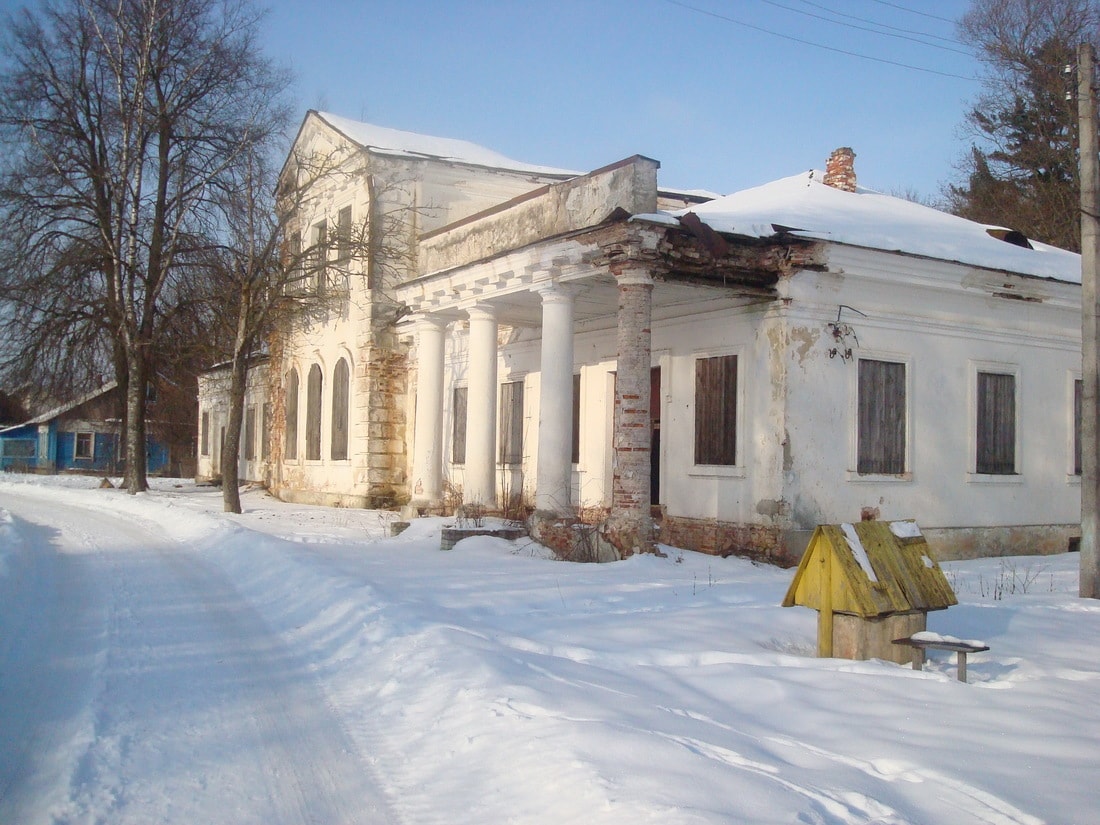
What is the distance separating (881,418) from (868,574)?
777 cm

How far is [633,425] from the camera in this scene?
12.1 meters

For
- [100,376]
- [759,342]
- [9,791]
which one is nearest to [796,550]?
[759,342]

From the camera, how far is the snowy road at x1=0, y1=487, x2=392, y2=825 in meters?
4.27

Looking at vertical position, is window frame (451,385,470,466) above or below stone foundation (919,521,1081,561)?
above

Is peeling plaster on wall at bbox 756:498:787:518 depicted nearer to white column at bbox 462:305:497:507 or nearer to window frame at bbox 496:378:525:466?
white column at bbox 462:305:497:507

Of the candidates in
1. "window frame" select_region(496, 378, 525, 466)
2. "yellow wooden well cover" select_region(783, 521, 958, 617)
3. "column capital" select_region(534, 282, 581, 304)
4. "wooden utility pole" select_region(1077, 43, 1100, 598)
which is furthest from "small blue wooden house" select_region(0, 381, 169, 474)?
"yellow wooden well cover" select_region(783, 521, 958, 617)

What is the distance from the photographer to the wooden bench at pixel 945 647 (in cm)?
620

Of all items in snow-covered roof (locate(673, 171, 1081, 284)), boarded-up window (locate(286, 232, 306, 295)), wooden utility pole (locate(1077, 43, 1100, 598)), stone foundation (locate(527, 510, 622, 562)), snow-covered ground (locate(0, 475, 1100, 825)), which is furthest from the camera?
boarded-up window (locate(286, 232, 306, 295))

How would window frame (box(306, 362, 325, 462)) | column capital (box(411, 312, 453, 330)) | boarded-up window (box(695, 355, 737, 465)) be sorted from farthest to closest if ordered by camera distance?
window frame (box(306, 362, 325, 462)) < column capital (box(411, 312, 453, 330)) < boarded-up window (box(695, 355, 737, 465))

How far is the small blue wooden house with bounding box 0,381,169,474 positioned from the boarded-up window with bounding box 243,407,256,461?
20197mm

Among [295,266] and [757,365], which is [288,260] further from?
[757,365]

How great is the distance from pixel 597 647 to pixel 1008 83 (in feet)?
98.0

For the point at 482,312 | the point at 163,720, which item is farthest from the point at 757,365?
the point at 163,720

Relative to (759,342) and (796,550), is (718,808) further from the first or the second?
(759,342)
